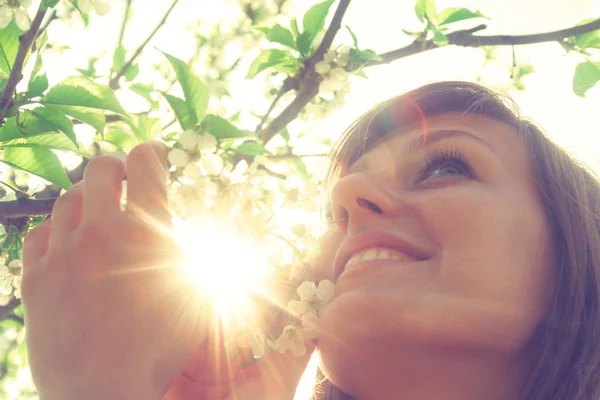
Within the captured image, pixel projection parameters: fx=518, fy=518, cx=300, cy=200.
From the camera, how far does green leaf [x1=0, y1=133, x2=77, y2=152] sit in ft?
3.79

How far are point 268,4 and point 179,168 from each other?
1255 mm

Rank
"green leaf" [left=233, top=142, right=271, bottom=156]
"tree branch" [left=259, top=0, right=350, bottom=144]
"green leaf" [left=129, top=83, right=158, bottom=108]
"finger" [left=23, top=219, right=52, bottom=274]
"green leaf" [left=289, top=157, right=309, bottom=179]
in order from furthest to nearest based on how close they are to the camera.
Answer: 1. "green leaf" [left=129, top=83, right=158, bottom=108]
2. "green leaf" [left=289, top=157, right=309, bottom=179]
3. "tree branch" [left=259, top=0, right=350, bottom=144]
4. "green leaf" [left=233, top=142, right=271, bottom=156]
5. "finger" [left=23, top=219, right=52, bottom=274]

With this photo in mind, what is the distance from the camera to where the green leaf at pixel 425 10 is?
160 cm

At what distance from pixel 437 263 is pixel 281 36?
33.7 inches

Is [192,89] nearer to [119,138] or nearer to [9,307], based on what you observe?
[119,138]

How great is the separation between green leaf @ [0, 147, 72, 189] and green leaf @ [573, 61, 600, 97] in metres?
1.47

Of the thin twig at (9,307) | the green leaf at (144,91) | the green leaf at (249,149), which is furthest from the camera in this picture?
the green leaf at (144,91)

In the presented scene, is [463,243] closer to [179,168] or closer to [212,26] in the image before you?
[179,168]

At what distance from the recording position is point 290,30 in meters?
1.52

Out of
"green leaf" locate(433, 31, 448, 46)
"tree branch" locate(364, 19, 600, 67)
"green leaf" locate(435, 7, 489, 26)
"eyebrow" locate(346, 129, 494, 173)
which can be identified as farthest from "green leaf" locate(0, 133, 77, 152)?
"green leaf" locate(435, 7, 489, 26)

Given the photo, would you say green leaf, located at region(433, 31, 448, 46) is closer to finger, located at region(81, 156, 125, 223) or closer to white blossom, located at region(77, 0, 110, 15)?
white blossom, located at region(77, 0, 110, 15)

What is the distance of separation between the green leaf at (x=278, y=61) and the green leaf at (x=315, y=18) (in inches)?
3.3

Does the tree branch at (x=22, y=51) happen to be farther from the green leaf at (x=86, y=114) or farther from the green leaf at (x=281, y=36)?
the green leaf at (x=281, y=36)

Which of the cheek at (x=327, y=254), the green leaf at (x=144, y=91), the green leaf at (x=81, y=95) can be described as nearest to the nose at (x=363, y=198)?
the cheek at (x=327, y=254)
